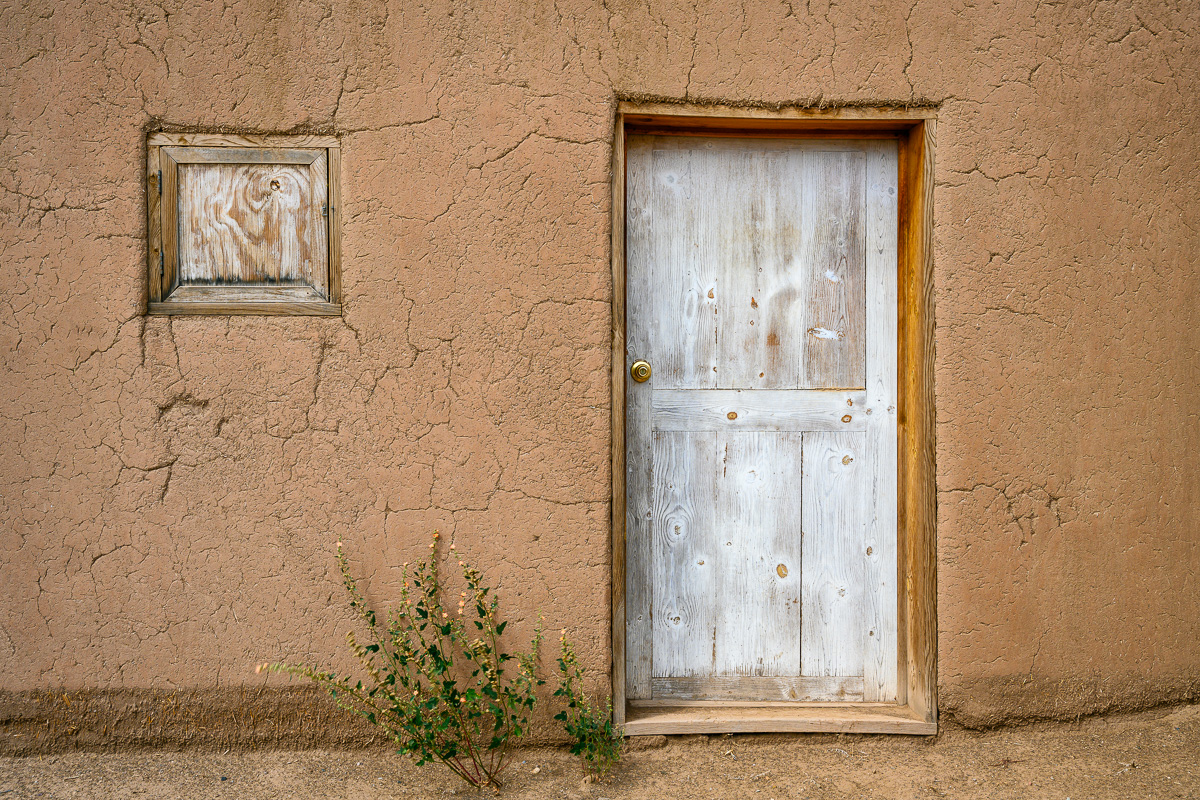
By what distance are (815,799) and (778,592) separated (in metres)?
0.68

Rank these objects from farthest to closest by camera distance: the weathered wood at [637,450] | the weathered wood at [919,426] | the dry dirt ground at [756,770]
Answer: the weathered wood at [637,450], the weathered wood at [919,426], the dry dirt ground at [756,770]

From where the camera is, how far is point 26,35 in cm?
238

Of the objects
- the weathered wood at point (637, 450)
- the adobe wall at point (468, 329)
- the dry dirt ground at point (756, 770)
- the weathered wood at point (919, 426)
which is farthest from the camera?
the weathered wood at point (637, 450)

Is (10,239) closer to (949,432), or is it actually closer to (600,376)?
(600,376)

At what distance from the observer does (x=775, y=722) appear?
8.30 feet

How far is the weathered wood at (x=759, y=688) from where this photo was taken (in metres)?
2.68

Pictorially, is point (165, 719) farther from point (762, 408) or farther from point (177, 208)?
point (762, 408)

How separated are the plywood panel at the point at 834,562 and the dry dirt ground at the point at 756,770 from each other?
29cm

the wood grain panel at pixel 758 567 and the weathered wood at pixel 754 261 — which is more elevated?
the weathered wood at pixel 754 261

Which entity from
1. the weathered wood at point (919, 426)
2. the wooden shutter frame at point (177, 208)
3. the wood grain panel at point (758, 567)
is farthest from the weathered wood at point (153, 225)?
the weathered wood at point (919, 426)

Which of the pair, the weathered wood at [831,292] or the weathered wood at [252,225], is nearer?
the weathered wood at [252,225]

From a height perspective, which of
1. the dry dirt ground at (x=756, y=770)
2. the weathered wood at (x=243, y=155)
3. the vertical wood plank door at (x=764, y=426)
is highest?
the weathered wood at (x=243, y=155)

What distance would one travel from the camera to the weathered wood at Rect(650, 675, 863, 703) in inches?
106

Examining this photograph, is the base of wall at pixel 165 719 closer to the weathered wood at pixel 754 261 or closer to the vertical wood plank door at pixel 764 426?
the vertical wood plank door at pixel 764 426
